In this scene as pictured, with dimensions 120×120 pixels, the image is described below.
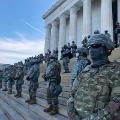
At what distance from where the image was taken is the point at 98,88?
2273 millimetres

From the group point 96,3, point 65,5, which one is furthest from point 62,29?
point 96,3

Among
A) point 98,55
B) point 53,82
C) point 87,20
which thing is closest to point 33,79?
point 53,82

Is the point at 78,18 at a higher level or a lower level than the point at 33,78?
higher

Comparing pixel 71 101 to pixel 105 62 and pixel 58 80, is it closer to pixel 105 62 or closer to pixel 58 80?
pixel 105 62

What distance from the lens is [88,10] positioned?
26.5 metres

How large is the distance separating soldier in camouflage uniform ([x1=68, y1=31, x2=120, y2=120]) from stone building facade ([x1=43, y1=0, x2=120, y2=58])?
2059cm

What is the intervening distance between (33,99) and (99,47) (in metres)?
7.49

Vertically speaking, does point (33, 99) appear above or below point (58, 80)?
below

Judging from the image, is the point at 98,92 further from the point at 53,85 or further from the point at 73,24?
the point at 73,24

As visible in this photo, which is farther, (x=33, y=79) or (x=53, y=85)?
(x=33, y=79)

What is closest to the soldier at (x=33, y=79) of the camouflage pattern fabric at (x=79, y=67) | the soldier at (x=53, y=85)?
the soldier at (x=53, y=85)

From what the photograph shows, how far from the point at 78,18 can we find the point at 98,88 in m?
31.2

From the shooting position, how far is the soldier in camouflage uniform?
2.07 m

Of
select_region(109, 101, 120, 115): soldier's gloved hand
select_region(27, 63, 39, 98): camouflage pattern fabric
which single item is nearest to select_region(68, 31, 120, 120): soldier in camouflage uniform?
select_region(109, 101, 120, 115): soldier's gloved hand
